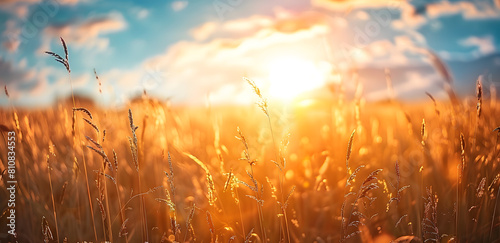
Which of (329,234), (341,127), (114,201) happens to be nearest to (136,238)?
(114,201)

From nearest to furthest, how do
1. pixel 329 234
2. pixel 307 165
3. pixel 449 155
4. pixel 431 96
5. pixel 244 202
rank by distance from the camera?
pixel 431 96 < pixel 329 234 < pixel 244 202 < pixel 449 155 < pixel 307 165

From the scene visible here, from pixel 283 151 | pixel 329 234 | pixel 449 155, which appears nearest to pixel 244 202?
pixel 329 234

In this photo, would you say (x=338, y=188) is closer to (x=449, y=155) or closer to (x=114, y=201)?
(x=449, y=155)

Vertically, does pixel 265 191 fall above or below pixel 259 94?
below

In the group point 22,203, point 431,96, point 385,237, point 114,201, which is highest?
point 431,96

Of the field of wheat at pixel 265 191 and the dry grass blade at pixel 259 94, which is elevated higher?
the dry grass blade at pixel 259 94

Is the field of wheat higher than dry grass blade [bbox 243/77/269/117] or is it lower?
lower

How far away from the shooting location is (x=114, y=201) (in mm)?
2348

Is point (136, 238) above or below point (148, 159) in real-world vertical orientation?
below

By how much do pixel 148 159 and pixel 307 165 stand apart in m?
1.38

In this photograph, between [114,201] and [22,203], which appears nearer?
[22,203]

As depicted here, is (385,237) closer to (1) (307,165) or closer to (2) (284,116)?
(1) (307,165)

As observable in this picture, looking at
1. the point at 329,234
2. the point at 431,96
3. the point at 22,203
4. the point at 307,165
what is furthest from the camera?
the point at 307,165

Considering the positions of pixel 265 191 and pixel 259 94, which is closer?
pixel 259 94
